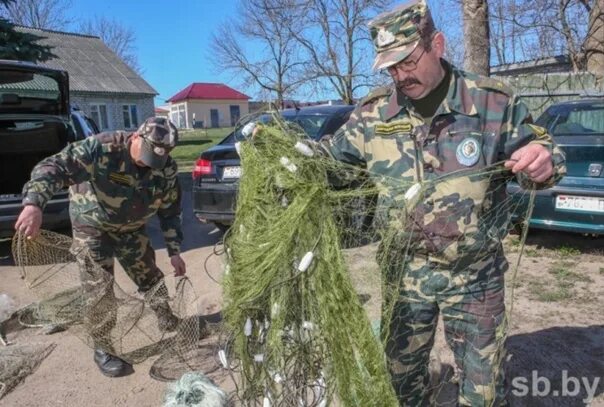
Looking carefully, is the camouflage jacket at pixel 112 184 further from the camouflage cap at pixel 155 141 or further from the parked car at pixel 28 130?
the parked car at pixel 28 130

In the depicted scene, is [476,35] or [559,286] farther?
[476,35]

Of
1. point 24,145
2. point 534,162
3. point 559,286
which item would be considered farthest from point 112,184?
point 24,145

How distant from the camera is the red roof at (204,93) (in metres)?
63.6

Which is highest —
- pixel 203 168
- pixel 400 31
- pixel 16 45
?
pixel 16 45

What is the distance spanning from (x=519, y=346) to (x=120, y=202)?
290 centimetres

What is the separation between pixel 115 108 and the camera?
30.8m

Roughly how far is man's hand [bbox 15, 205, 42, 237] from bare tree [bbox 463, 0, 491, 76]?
22.2 ft

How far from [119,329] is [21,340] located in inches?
37.8

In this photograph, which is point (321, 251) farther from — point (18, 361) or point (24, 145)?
point (24, 145)

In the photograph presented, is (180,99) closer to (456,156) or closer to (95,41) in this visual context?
(95,41)

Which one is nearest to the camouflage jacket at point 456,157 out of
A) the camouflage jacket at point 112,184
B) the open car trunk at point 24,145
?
the camouflage jacket at point 112,184

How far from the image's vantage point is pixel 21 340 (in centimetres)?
397

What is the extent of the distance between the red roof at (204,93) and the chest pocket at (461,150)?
63.1 metres

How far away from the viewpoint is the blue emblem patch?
6.83 ft
